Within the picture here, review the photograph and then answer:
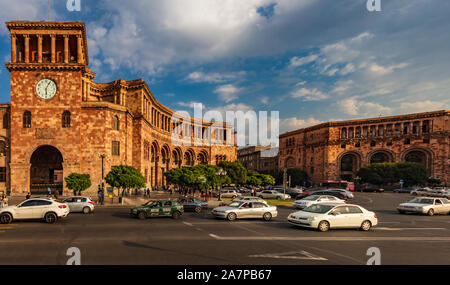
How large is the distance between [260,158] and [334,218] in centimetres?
10807

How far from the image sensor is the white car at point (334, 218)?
45.8 ft

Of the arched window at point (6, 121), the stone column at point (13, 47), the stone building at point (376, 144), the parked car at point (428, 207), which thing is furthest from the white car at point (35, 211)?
the stone building at point (376, 144)

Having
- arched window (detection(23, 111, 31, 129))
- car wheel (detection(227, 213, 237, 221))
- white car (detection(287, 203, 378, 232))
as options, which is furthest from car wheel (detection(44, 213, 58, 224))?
arched window (detection(23, 111, 31, 129))

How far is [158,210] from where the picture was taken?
18.4 meters

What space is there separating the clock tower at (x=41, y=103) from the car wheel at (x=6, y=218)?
2230 cm

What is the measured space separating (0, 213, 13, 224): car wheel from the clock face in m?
26.6

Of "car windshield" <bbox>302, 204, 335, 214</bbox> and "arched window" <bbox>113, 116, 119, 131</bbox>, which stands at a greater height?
"arched window" <bbox>113, 116, 119, 131</bbox>

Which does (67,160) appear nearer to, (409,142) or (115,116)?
(115,116)

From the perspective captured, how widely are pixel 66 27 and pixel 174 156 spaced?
41974mm

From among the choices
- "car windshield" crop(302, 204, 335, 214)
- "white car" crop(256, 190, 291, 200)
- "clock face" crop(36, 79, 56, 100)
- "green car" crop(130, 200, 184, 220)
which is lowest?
"white car" crop(256, 190, 291, 200)

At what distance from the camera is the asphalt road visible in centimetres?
890

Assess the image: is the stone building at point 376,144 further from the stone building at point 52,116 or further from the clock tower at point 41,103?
the clock tower at point 41,103

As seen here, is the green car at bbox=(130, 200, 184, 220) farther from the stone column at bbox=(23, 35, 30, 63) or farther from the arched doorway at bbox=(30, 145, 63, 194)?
the stone column at bbox=(23, 35, 30, 63)

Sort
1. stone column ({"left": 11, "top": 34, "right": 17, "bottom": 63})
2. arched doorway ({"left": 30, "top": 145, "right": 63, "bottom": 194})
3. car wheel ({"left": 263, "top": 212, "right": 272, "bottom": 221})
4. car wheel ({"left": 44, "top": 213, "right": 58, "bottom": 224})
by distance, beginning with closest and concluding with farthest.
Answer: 1. car wheel ({"left": 44, "top": 213, "right": 58, "bottom": 224})
2. car wheel ({"left": 263, "top": 212, "right": 272, "bottom": 221})
3. stone column ({"left": 11, "top": 34, "right": 17, "bottom": 63})
4. arched doorway ({"left": 30, "top": 145, "right": 63, "bottom": 194})
